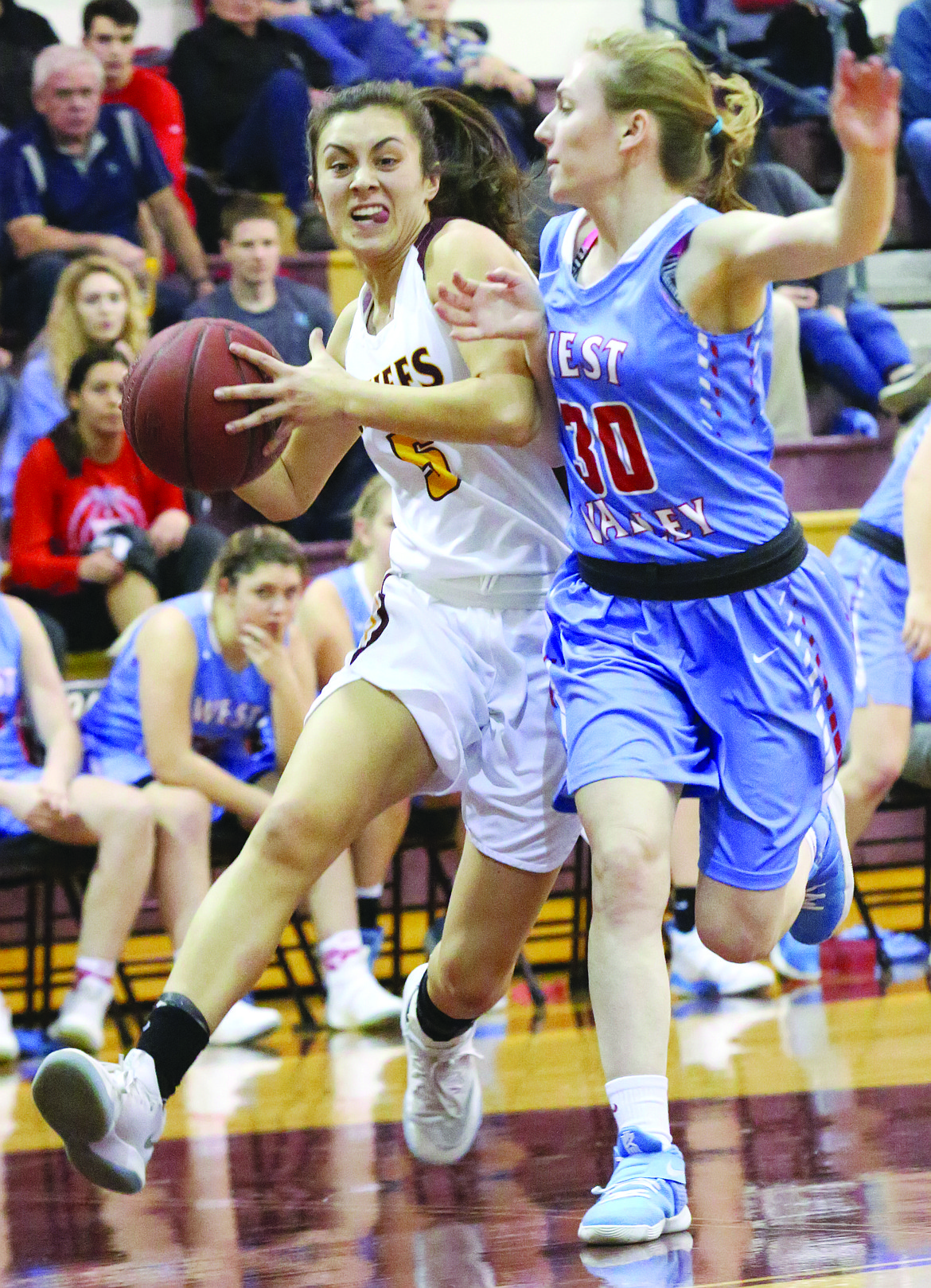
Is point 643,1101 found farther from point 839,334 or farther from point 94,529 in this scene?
point 839,334

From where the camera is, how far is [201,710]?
5.02 meters

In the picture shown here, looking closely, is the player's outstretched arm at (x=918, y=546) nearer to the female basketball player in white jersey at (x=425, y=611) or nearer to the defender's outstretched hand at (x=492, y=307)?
the female basketball player in white jersey at (x=425, y=611)

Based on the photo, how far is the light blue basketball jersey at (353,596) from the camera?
5.28 meters

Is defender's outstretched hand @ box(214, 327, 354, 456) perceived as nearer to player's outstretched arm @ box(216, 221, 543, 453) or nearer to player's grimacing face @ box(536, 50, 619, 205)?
player's outstretched arm @ box(216, 221, 543, 453)

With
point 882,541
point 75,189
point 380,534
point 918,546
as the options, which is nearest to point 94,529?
point 380,534

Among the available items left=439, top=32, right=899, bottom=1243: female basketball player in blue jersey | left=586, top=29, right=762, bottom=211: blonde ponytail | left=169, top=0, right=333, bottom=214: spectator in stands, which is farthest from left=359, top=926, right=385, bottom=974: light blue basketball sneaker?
left=169, top=0, right=333, bottom=214: spectator in stands

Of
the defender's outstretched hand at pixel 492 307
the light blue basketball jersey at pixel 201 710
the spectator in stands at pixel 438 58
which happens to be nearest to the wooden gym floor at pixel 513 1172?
the light blue basketball jersey at pixel 201 710

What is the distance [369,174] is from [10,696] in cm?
240

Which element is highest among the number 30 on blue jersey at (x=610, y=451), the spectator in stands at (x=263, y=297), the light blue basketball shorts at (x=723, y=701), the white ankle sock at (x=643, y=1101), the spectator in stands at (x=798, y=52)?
the spectator in stands at (x=798, y=52)

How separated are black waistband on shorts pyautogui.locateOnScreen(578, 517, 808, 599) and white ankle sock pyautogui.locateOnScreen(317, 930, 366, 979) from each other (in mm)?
2250

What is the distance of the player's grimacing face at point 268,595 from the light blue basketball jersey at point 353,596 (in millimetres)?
419

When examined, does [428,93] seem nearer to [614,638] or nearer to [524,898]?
[614,638]

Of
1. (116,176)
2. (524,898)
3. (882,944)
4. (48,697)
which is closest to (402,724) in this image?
(524,898)

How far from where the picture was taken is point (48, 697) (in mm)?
4922
